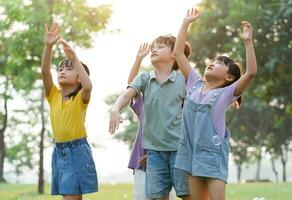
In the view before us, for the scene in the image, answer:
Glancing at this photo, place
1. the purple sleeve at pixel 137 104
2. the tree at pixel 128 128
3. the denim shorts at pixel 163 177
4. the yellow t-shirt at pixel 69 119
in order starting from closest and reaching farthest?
the denim shorts at pixel 163 177 < the yellow t-shirt at pixel 69 119 < the purple sleeve at pixel 137 104 < the tree at pixel 128 128

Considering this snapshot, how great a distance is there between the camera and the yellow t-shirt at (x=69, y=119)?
16.8 ft

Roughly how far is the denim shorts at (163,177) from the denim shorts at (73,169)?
1.66ft

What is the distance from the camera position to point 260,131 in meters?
35.8

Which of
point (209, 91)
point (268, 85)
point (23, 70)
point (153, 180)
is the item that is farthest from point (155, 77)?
point (268, 85)

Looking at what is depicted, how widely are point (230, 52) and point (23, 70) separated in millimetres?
9156

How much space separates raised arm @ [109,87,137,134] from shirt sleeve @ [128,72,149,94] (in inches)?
1.3

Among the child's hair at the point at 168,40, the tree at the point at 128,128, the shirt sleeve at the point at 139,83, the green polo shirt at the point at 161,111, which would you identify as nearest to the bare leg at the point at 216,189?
the green polo shirt at the point at 161,111

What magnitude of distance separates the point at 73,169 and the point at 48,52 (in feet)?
3.21

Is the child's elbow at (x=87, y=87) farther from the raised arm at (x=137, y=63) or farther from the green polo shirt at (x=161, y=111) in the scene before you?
the raised arm at (x=137, y=63)

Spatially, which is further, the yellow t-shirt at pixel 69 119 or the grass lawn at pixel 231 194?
the grass lawn at pixel 231 194

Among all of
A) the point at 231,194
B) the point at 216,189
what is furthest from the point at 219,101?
the point at 231,194

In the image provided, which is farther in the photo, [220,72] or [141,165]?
[141,165]

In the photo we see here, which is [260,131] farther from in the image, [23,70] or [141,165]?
[141,165]

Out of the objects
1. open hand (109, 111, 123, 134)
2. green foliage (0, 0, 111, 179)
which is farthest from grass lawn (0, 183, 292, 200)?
open hand (109, 111, 123, 134)
